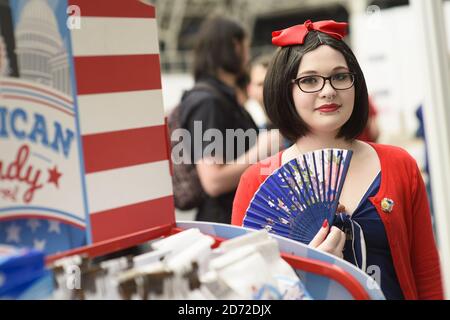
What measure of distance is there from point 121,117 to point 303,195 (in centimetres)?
39

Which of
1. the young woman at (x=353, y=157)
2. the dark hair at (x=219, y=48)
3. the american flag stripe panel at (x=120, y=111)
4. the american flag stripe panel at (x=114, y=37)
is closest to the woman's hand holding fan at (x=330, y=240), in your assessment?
the young woman at (x=353, y=157)

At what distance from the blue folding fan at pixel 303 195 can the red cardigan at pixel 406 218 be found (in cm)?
9

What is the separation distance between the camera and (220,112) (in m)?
2.01

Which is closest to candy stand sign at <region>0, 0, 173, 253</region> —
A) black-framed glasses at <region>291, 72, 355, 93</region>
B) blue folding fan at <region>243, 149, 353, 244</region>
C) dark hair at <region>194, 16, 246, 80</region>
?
blue folding fan at <region>243, 149, 353, 244</region>

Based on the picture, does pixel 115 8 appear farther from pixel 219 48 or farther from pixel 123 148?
pixel 219 48

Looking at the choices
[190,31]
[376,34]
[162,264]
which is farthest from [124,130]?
[190,31]

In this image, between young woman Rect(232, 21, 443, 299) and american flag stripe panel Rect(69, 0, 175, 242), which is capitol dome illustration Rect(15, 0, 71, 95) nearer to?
american flag stripe panel Rect(69, 0, 175, 242)

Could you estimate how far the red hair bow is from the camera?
1.23m

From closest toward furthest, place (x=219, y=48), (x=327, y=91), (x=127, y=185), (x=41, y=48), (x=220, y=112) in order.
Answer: (x=41, y=48) → (x=127, y=185) → (x=327, y=91) → (x=220, y=112) → (x=219, y=48)

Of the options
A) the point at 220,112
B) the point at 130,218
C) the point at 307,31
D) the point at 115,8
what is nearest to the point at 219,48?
the point at 220,112

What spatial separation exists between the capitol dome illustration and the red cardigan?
50 centimetres

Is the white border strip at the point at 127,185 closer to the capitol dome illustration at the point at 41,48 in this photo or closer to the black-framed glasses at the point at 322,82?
the capitol dome illustration at the point at 41,48

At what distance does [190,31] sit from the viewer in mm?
6203

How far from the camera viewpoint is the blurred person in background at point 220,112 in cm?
181
